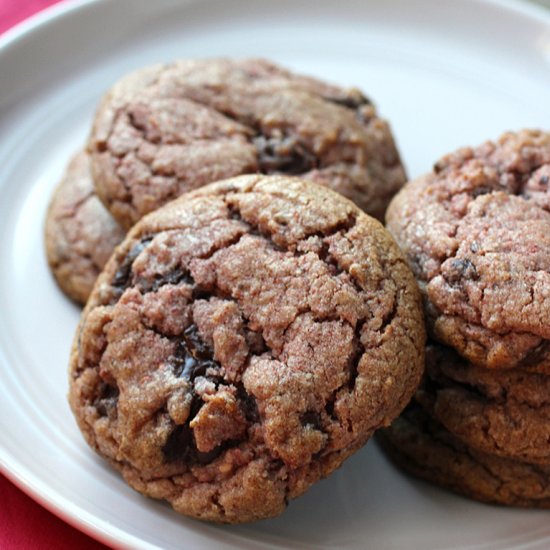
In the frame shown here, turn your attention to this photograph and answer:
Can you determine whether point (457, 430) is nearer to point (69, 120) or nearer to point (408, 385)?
point (408, 385)

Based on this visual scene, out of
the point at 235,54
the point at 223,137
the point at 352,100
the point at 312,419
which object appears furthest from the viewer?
the point at 235,54

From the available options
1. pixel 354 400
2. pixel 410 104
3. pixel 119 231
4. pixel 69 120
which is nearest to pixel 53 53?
pixel 69 120

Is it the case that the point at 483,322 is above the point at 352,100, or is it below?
below

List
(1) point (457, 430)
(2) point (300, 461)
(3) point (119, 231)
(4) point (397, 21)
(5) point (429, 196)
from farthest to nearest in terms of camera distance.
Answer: (4) point (397, 21), (3) point (119, 231), (5) point (429, 196), (1) point (457, 430), (2) point (300, 461)

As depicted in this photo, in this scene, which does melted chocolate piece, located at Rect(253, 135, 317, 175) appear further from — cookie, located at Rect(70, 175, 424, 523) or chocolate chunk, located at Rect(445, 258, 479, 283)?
chocolate chunk, located at Rect(445, 258, 479, 283)

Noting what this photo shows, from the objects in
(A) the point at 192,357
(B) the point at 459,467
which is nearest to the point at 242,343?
(A) the point at 192,357

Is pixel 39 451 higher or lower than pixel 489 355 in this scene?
lower

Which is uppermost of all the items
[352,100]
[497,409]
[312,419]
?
[352,100]

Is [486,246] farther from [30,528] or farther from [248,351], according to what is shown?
[30,528]
